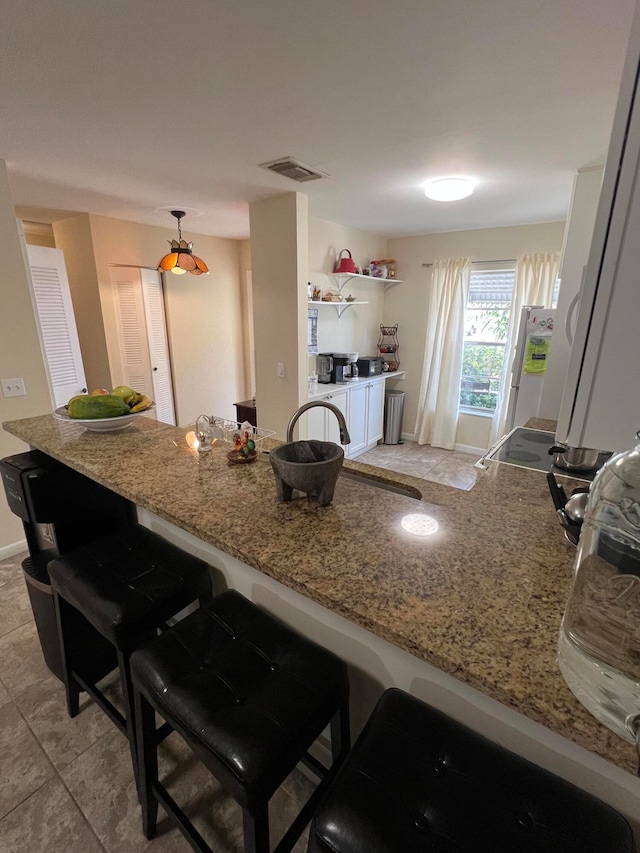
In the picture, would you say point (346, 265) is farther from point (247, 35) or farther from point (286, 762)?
point (286, 762)

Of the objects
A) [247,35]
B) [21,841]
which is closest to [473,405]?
[247,35]

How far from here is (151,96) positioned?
1.62 meters

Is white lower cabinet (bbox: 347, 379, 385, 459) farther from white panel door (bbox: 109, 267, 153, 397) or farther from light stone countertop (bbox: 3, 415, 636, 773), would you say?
light stone countertop (bbox: 3, 415, 636, 773)

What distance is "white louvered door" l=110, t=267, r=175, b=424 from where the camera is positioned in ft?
13.0

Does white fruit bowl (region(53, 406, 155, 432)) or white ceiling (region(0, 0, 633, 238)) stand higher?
white ceiling (region(0, 0, 633, 238))

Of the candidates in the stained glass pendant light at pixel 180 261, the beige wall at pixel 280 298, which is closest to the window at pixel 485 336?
the beige wall at pixel 280 298

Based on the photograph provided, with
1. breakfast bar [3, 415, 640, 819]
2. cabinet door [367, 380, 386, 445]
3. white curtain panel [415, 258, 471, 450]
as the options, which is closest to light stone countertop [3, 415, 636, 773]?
breakfast bar [3, 415, 640, 819]

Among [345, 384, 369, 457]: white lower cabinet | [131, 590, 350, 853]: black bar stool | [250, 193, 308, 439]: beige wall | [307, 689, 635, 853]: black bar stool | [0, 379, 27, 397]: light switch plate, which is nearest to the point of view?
[307, 689, 635, 853]: black bar stool

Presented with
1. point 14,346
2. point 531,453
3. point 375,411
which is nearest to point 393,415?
point 375,411

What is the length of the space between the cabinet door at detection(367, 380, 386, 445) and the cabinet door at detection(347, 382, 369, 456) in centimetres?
9

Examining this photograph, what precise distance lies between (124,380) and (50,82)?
9.52 feet

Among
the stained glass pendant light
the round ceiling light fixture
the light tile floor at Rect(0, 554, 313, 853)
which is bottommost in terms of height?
the light tile floor at Rect(0, 554, 313, 853)

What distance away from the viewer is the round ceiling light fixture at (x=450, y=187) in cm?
262

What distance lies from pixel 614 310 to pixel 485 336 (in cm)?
411
